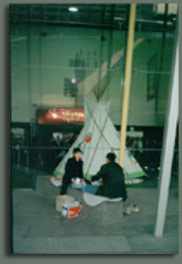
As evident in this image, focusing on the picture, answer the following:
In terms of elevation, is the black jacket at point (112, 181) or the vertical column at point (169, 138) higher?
the vertical column at point (169, 138)

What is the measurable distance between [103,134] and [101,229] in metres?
2.34

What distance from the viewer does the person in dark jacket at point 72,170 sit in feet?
13.6

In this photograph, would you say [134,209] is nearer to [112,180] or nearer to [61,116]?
[112,180]

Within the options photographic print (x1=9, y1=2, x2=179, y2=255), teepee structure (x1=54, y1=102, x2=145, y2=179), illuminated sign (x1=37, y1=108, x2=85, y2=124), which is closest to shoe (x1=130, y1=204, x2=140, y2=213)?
photographic print (x1=9, y1=2, x2=179, y2=255)

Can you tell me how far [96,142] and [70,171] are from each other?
137 cm

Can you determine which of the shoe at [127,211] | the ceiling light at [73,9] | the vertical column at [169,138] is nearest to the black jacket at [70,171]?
the shoe at [127,211]

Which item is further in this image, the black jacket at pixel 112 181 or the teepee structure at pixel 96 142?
the teepee structure at pixel 96 142

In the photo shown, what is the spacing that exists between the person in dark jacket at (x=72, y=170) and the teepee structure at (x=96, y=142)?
104 cm

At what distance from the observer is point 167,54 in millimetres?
6543

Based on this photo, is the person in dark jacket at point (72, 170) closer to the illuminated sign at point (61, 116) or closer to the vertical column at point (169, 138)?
the vertical column at point (169, 138)

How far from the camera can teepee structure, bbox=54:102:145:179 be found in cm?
532

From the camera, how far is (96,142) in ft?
17.6

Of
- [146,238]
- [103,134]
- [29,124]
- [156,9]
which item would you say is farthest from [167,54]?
[146,238]

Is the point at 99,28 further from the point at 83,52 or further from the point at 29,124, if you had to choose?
the point at 29,124
